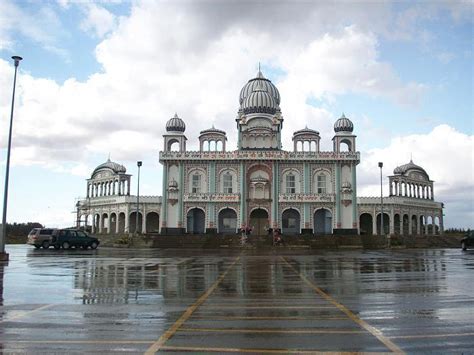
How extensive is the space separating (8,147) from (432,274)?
20.3 metres

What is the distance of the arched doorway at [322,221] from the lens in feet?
228

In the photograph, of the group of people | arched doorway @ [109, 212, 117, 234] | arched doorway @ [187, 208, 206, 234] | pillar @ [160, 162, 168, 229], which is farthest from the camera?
arched doorway @ [109, 212, 117, 234]

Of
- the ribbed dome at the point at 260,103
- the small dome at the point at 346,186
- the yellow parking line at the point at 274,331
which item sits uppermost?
Answer: the ribbed dome at the point at 260,103

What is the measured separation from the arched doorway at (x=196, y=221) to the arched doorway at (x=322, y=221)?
15421mm

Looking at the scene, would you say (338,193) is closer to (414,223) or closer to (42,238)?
(414,223)

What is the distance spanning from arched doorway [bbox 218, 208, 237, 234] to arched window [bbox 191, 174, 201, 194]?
447 centimetres

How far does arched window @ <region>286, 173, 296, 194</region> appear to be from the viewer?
227 feet

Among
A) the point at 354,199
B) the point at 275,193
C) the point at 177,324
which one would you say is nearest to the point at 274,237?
the point at 275,193

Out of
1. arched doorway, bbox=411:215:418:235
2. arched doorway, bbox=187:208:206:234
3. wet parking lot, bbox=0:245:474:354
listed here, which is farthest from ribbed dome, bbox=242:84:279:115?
wet parking lot, bbox=0:245:474:354

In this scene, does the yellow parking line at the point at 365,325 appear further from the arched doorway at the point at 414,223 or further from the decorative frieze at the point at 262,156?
the arched doorway at the point at 414,223

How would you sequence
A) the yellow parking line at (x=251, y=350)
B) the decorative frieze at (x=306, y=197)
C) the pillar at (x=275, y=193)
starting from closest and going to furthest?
the yellow parking line at (x=251, y=350) → the pillar at (x=275, y=193) → the decorative frieze at (x=306, y=197)

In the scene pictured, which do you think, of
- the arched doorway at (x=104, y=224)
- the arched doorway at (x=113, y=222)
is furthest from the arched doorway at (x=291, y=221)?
the arched doorway at (x=104, y=224)

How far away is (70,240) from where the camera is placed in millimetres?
42188

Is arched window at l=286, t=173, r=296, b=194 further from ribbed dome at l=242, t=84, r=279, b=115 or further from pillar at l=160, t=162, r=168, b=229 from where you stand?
pillar at l=160, t=162, r=168, b=229
